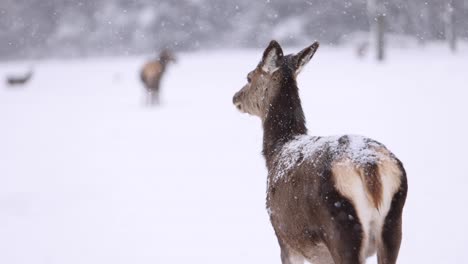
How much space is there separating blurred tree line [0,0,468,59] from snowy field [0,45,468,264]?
25.3 metres

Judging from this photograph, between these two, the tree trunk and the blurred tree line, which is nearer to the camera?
the tree trunk

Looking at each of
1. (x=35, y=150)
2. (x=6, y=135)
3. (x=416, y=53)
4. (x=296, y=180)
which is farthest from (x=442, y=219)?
(x=416, y=53)

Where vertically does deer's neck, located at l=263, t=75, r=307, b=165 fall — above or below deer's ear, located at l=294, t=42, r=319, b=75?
below

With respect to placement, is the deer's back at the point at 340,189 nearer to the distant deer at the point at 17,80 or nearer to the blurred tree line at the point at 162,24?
the distant deer at the point at 17,80

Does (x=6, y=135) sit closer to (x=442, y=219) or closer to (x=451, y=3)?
(x=442, y=219)

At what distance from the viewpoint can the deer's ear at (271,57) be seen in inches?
154

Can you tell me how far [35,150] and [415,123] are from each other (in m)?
8.14

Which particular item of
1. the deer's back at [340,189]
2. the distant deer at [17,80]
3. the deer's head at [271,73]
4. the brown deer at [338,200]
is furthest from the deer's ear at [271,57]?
the distant deer at [17,80]

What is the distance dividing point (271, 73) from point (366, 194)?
1794 mm

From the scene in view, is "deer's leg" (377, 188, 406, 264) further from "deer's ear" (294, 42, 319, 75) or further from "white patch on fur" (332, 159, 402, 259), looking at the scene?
"deer's ear" (294, 42, 319, 75)

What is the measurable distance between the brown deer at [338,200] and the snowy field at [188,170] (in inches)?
77.0

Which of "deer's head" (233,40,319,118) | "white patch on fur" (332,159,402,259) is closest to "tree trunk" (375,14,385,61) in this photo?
"deer's head" (233,40,319,118)

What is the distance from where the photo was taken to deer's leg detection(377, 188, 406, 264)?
2654 millimetres

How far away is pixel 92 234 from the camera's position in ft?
19.9
